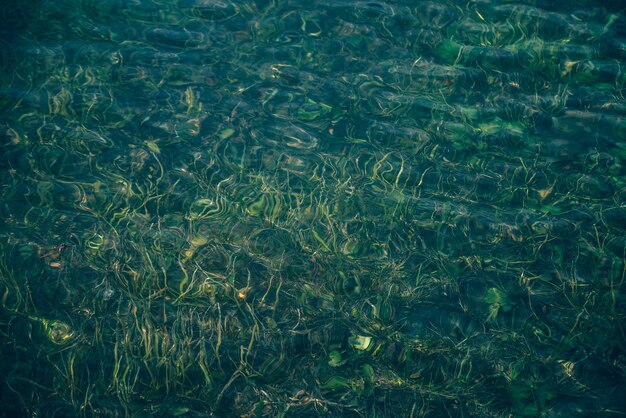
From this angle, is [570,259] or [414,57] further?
[414,57]

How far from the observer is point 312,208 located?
3.96 m

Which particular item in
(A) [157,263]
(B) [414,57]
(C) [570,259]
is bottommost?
(A) [157,263]

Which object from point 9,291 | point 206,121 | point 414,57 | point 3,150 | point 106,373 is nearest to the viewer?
point 106,373

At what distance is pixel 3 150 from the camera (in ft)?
13.5

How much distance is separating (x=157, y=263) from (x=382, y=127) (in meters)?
2.22

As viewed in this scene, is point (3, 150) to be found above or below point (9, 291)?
above

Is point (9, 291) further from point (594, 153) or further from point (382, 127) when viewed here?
point (594, 153)

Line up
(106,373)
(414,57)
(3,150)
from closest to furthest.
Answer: (106,373), (3,150), (414,57)

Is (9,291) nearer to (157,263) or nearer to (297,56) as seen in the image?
(157,263)

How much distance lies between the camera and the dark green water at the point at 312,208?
3.36 meters

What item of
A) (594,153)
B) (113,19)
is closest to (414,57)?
(594,153)

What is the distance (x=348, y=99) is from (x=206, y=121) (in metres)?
1.29

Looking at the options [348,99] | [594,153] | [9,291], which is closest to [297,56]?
[348,99]

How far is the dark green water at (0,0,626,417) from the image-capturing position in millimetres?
3359
